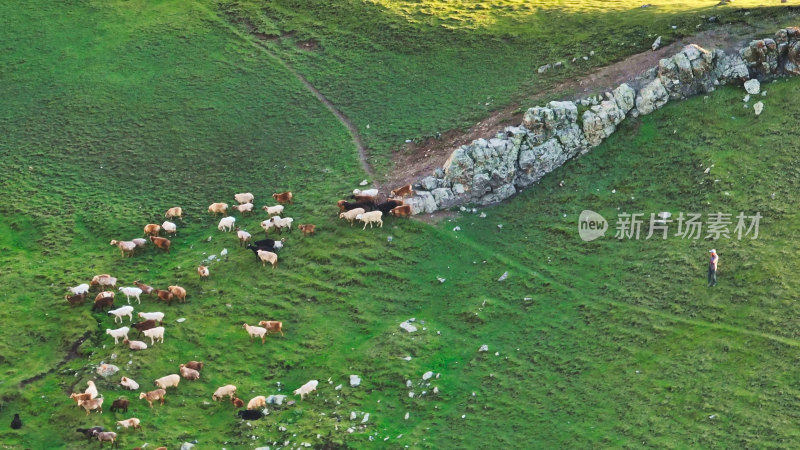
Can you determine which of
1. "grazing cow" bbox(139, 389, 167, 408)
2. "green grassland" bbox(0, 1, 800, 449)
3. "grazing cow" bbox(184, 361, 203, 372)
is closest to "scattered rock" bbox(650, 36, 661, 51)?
"green grassland" bbox(0, 1, 800, 449)

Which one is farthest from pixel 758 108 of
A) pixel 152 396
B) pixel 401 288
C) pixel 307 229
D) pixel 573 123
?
pixel 152 396

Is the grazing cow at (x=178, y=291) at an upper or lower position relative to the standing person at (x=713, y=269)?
lower

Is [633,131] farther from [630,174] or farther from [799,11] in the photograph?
[799,11]

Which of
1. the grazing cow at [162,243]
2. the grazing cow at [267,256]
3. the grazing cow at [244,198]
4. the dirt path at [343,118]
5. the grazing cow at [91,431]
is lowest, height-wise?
the grazing cow at [91,431]

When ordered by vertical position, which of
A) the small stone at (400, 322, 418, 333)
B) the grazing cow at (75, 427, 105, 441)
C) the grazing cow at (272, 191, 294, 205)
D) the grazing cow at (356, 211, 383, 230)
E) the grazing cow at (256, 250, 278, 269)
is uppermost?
the grazing cow at (356, 211, 383, 230)

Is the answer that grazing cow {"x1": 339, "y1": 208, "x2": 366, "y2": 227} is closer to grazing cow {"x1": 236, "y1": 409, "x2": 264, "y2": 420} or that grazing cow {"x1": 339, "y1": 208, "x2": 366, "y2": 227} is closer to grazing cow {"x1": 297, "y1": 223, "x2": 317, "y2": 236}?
grazing cow {"x1": 297, "y1": 223, "x2": 317, "y2": 236}

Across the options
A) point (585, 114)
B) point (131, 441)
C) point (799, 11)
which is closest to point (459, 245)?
point (585, 114)
